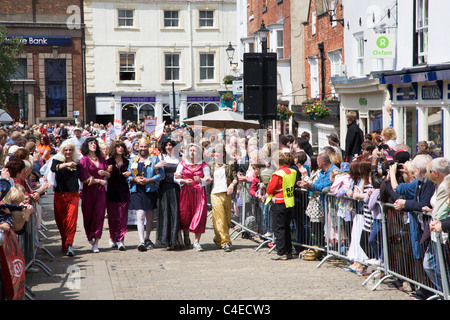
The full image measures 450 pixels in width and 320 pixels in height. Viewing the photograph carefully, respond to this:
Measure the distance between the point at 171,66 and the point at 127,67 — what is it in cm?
325

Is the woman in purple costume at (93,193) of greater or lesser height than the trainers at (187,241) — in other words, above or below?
above

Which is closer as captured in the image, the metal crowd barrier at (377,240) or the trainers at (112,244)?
the metal crowd barrier at (377,240)

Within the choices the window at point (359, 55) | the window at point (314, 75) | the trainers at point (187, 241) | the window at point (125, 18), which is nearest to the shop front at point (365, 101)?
the window at point (359, 55)

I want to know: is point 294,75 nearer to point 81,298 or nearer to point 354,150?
point 354,150

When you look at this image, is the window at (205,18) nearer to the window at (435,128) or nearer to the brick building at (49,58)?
the brick building at (49,58)

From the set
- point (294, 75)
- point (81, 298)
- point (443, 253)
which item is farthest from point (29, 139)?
point (294, 75)

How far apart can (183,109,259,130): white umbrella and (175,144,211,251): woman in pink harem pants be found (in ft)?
29.7

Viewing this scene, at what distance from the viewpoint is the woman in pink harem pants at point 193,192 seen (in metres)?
11.0

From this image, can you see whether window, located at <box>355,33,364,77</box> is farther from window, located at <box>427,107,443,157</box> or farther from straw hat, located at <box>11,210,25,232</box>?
straw hat, located at <box>11,210,25,232</box>

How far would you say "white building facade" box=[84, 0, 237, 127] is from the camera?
4644 cm

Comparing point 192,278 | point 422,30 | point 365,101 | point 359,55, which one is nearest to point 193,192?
point 192,278

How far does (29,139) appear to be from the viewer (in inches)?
586

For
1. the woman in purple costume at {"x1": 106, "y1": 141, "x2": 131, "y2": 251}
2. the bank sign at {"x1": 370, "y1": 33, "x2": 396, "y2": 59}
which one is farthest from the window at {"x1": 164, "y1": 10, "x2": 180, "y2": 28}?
the woman in purple costume at {"x1": 106, "y1": 141, "x2": 131, "y2": 251}
